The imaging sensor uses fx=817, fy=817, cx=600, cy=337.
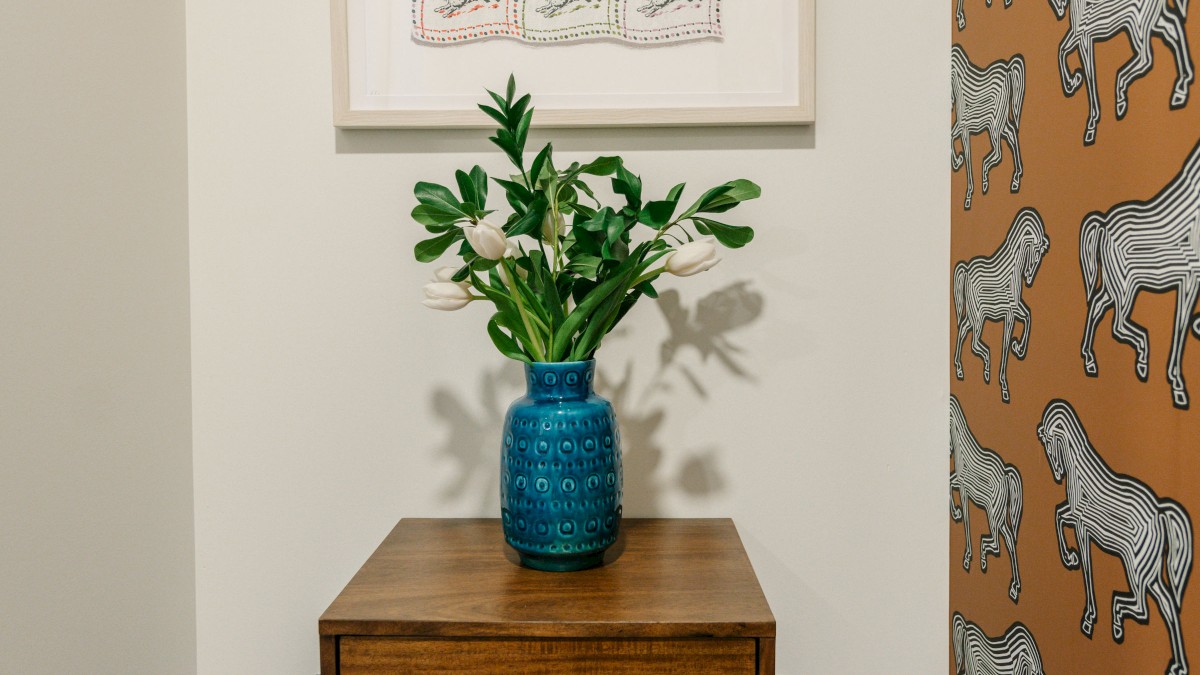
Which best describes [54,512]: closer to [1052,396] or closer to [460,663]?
[460,663]

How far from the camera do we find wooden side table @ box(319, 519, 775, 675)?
697 mm

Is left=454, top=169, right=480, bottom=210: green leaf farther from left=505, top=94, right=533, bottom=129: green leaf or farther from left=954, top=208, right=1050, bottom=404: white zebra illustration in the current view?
left=954, top=208, right=1050, bottom=404: white zebra illustration

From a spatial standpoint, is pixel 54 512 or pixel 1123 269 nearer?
pixel 1123 269

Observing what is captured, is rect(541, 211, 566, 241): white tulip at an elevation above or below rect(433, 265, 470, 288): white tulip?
above

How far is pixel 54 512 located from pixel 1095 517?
973mm

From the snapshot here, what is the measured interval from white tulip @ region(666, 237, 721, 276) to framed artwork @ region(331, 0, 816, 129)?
9.7 inches

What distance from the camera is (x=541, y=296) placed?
2.73 ft

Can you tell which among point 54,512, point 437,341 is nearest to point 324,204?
point 437,341

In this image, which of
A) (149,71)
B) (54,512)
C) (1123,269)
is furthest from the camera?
(149,71)

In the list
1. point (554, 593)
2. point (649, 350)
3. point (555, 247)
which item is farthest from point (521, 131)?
point (554, 593)

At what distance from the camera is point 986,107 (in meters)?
0.92

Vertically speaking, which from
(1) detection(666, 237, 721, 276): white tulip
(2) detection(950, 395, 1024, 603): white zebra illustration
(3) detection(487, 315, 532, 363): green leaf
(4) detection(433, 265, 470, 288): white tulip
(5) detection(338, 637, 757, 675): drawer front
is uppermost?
(1) detection(666, 237, 721, 276): white tulip

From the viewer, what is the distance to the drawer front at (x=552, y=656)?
27.6 inches

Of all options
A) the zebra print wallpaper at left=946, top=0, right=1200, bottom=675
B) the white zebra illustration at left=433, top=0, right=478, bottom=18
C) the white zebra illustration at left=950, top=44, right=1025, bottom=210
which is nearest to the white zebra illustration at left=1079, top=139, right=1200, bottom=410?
the zebra print wallpaper at left=946, top=0, right=1200, bottom=675
